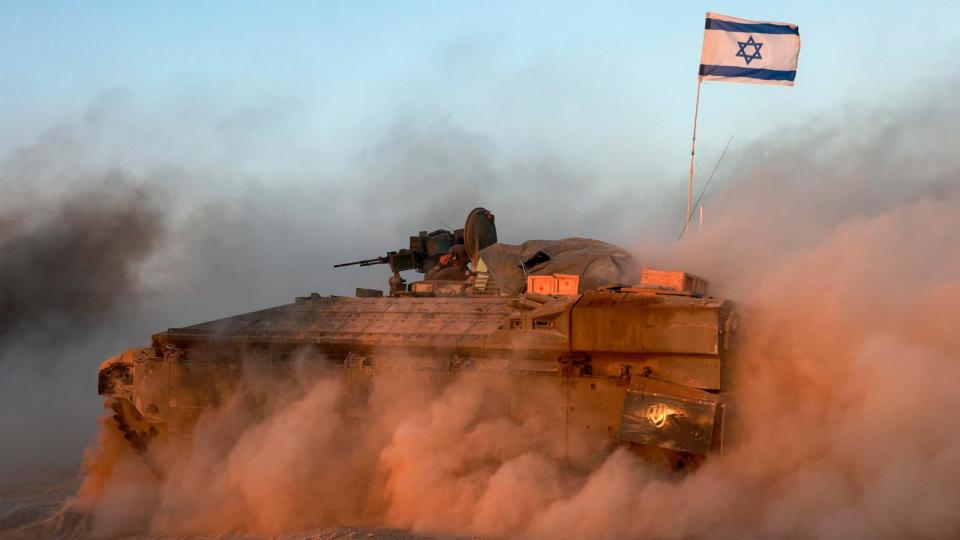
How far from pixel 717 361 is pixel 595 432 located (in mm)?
1757

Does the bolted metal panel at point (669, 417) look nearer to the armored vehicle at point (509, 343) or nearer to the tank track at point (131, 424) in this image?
the armored vehicle at point (509, 343)

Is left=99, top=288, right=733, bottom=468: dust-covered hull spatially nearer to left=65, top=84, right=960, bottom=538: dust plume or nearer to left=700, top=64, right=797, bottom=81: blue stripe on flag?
left=65, top=84, right=960, bottom=538: dust plume

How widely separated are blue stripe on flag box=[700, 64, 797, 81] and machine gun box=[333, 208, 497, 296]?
427 centimetres

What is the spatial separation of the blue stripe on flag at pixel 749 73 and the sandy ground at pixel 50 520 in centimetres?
884

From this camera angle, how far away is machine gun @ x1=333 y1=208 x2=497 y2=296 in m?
17.4

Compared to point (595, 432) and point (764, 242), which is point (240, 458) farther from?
point (764, 242)

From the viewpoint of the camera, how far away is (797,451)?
12.0 m

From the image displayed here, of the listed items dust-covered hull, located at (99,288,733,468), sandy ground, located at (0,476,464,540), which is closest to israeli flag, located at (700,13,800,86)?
dust-covered hull, located at (99,288,733,468)

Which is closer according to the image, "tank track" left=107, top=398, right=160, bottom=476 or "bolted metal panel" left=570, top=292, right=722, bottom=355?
"bolted metal panel" left=570, top=292, right=722, bottom=355

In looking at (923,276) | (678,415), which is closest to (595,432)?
(678,415)

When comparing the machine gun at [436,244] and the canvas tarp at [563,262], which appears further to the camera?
the machine gun at [436,244]

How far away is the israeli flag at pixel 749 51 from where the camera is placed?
16.5 meters

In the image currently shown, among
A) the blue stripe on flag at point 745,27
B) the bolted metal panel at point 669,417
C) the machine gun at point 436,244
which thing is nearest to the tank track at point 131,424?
the machine gun at point 436,244

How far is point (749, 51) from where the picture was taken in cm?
1667
